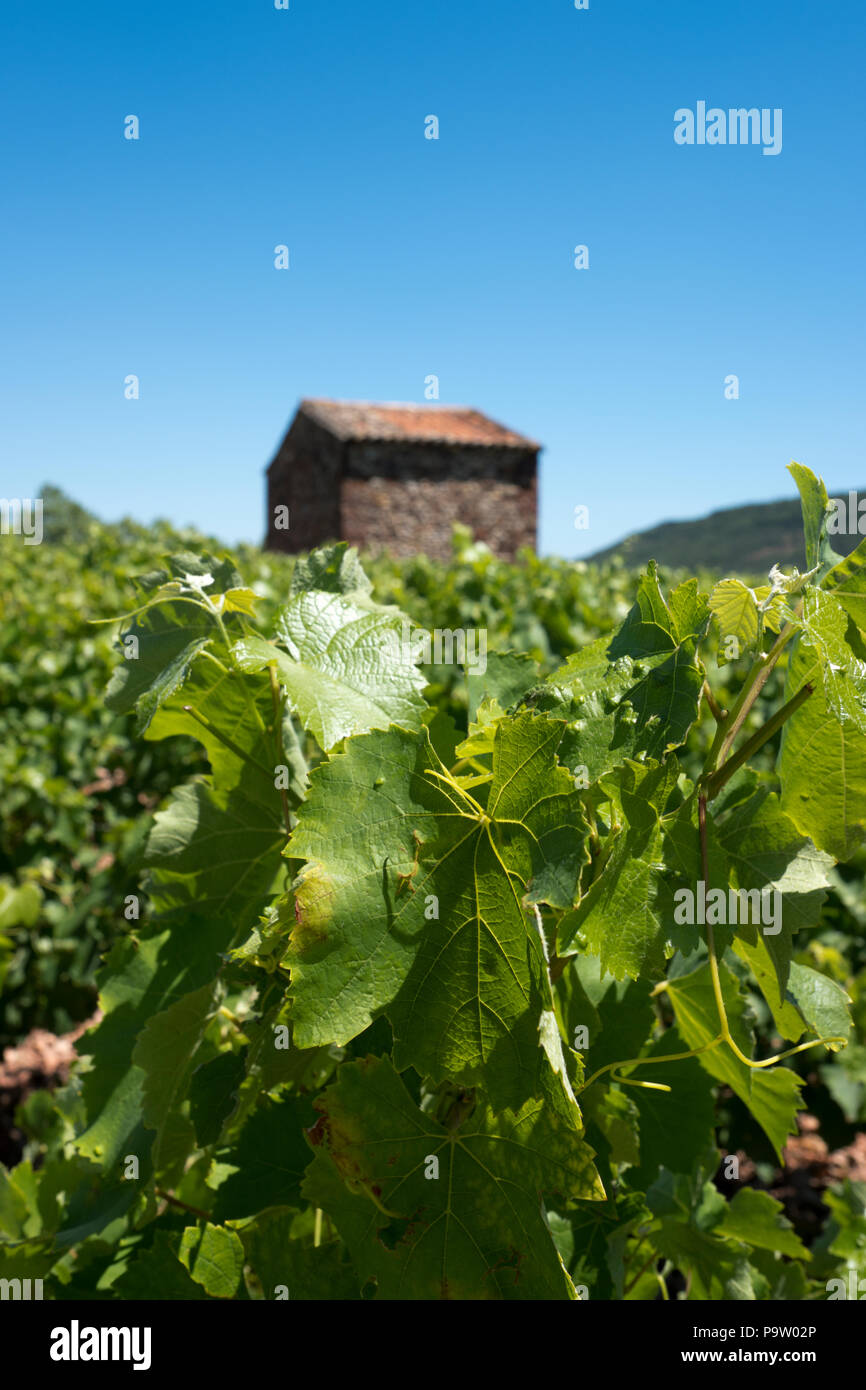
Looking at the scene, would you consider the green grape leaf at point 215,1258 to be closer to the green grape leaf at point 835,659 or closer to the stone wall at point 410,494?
the green grape leaf at point 835,659

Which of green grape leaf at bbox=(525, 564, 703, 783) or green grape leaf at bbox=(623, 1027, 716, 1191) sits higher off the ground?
green grape leaf at bbox=(525, 564, 703, 783)

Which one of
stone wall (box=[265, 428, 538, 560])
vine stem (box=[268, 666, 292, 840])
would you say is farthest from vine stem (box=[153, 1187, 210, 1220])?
stone wall (box=[265, 428, 538, 560])

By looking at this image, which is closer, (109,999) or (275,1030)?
(275,1030)

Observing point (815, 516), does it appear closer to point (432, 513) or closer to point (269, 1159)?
point (269, 1159)

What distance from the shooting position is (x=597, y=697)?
0.97m

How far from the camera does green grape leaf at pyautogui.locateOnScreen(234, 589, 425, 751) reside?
0.99 meters

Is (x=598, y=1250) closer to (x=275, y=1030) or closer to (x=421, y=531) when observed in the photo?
(x=275, y=1030)

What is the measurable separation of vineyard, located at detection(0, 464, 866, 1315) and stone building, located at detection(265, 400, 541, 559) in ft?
79.3

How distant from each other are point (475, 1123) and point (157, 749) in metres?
4.70

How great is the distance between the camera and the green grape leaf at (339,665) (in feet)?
3.26

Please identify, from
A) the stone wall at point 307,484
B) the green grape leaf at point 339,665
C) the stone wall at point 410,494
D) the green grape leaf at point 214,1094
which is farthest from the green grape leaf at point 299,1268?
the stone wall at point 307,484

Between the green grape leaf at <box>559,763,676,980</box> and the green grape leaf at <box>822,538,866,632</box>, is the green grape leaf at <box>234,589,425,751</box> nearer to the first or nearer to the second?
the green grape leaf at <box>559,763,676,980</box>

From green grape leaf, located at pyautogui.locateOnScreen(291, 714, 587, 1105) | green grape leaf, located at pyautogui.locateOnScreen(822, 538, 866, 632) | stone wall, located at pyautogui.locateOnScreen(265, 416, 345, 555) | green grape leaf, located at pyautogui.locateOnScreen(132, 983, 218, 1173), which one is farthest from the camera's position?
stone wall, located at pyautogui.locateOnScreen(265, 416, 345, 555)

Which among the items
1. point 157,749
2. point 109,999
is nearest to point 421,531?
point 157,749
